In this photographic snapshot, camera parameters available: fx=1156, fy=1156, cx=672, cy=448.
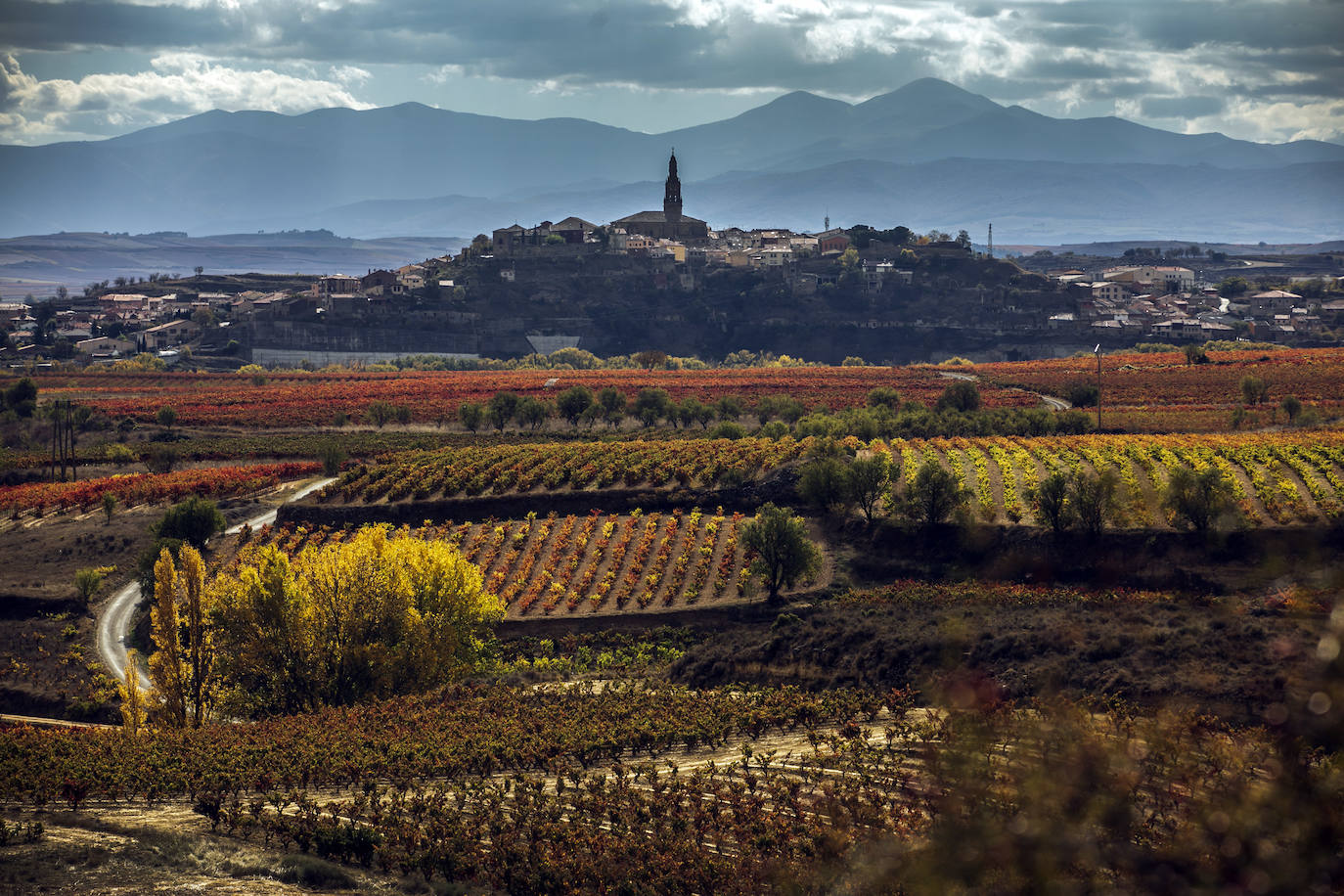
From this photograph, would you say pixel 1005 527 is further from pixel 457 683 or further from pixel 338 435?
pixel 338 435

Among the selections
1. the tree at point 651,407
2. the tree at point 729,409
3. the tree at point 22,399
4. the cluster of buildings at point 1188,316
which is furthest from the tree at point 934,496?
the cluster of buildings at point 1188,316

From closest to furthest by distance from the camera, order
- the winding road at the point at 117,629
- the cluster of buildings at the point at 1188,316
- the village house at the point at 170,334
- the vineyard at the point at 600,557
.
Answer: the winding road at the point at 117,629, the vineyard at the point at 600,557, the cluster of buildings at the point at 1188,316, the village house at the point at 170,334

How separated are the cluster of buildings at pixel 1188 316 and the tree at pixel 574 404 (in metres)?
102

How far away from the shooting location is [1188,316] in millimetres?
170875

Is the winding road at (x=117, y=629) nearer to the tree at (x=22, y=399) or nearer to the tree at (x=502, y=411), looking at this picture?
the tree at (x=502, y=411)

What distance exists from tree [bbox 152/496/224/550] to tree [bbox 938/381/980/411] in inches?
1980

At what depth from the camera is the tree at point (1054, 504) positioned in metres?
42.9

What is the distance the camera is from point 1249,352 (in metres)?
119

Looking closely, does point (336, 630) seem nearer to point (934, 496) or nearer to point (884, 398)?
point (934, 496)

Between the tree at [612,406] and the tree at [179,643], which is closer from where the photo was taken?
the tree at [179,643]

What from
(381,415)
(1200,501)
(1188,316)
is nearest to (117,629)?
(1200,501)

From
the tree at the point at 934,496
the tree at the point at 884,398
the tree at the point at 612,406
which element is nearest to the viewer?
the tree at the point at 934,496

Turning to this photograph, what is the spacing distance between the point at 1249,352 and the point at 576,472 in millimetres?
89424

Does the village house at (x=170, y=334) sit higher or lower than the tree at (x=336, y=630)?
higher
